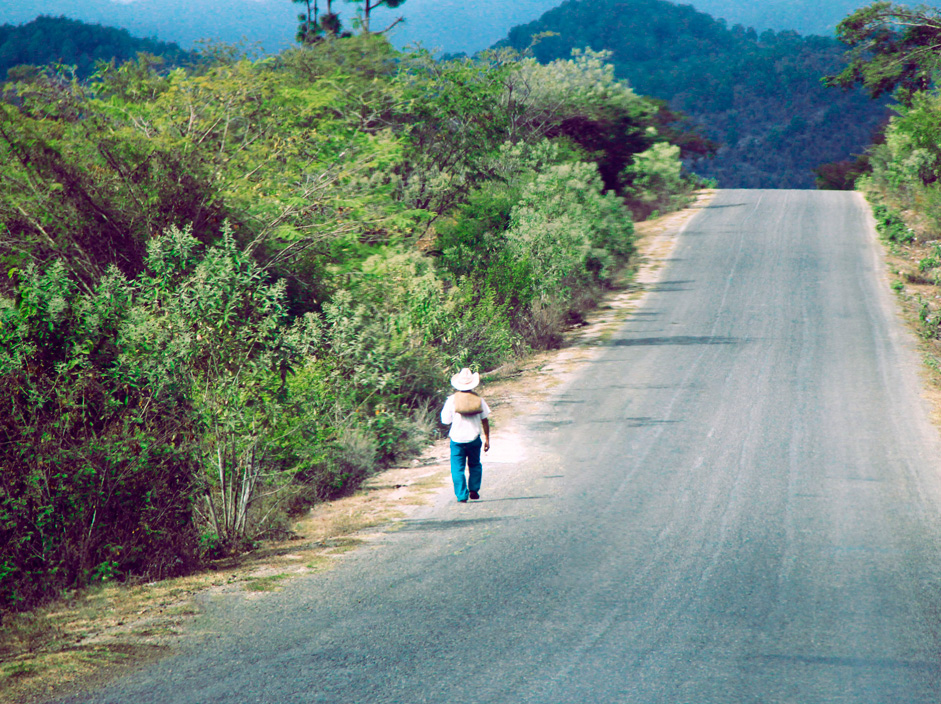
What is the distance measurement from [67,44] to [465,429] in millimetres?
119818

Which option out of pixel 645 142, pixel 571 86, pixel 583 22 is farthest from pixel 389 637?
pixel 583 22

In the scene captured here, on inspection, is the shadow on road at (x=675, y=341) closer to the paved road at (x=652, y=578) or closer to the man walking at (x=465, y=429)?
the paved road at (x=652, y=578)

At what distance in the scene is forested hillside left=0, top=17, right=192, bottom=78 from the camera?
105 metres

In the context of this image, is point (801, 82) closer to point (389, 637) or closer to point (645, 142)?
point (645, 142)

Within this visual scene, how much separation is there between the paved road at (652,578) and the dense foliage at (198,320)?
186cm

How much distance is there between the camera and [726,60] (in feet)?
440

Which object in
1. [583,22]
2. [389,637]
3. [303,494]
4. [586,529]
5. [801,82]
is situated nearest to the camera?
[389,637]

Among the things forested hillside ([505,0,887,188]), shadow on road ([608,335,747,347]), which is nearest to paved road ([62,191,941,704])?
shadow on road ([608,335,747,347])

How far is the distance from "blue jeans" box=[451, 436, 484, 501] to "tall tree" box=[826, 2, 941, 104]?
33.1m

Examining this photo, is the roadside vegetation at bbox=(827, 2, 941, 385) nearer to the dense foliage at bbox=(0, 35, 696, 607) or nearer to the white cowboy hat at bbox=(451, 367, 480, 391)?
the dense foliage at bbox=(0, 35, 696, 607)

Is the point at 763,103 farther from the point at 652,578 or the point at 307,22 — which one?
the point at 652,578

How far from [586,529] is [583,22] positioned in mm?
173466

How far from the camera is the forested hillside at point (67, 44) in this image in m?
105

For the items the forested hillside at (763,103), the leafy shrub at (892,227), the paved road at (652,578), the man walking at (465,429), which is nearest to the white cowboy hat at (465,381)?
the man walking at (465,429)
